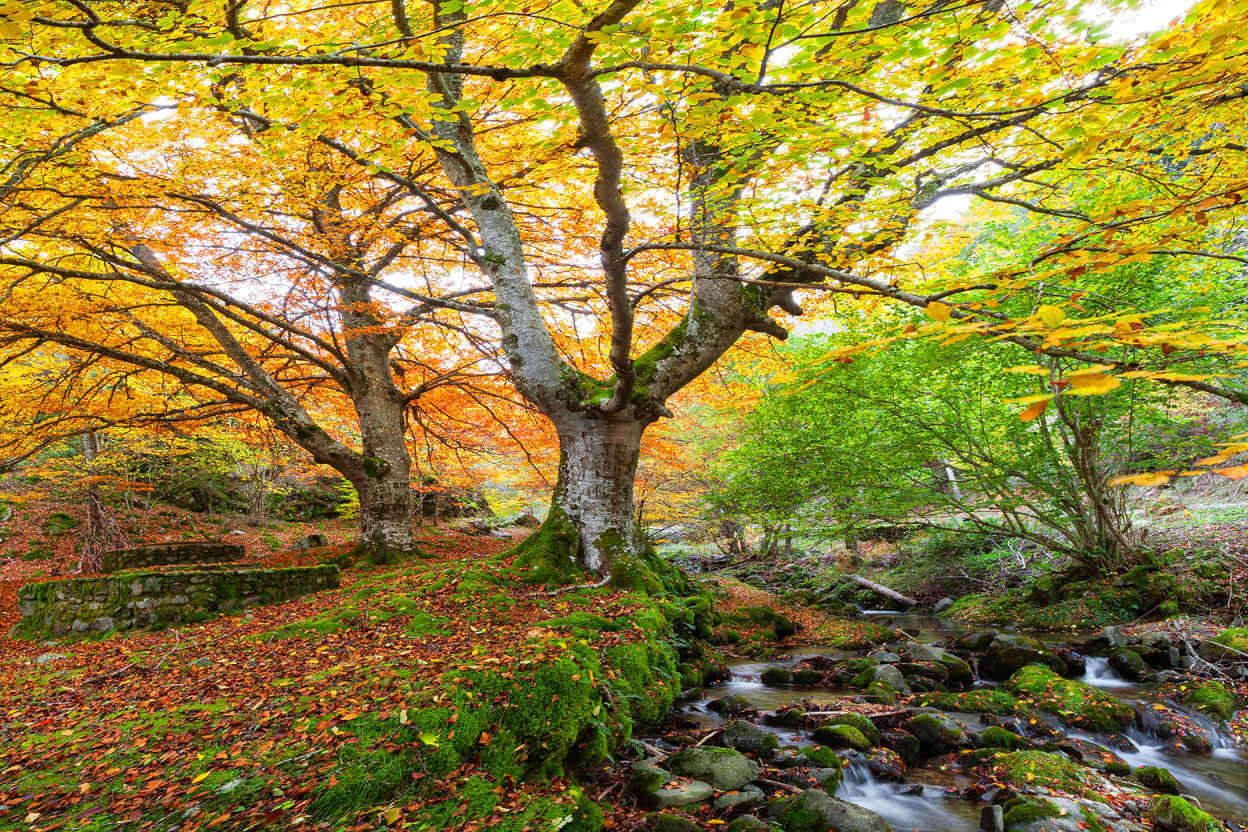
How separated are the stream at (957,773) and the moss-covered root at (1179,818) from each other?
2.07 feet

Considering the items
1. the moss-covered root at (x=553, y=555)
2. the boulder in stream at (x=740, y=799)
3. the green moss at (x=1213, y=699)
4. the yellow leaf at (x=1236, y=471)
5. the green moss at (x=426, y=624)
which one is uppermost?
the yellow leaf at (x=1236, y=471)

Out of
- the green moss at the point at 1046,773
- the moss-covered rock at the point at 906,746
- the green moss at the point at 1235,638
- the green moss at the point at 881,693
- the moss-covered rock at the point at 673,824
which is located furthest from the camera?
the green moss at the point at 1235,638

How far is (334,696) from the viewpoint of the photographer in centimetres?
331

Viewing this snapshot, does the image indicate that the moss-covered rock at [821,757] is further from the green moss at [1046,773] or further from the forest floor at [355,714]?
the green moss at [1046,773]

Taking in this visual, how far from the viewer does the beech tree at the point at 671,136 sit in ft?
7.97

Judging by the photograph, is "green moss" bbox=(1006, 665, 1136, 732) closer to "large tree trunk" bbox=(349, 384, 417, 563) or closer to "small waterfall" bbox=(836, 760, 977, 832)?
"small waterfall" bbox=(836, 760, 977, 832)

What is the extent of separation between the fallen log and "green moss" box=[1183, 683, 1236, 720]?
5.77m

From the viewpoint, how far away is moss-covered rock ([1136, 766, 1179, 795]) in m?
3.86

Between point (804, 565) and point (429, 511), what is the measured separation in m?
11.9

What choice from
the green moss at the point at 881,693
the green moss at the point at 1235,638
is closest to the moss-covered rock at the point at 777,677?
the green moss at the point at 881,693

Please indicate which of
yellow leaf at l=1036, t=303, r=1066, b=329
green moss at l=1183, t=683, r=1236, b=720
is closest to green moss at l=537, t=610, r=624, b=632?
yellow leaf at l=1036, t=303, r=1066, b=329

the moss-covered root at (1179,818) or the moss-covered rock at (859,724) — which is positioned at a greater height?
the moss-covered rock at (859,724)

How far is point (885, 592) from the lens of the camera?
11.2 m

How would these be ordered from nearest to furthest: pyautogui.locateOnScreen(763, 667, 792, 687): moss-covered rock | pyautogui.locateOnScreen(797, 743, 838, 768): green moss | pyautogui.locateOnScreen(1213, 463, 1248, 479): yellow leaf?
1. pyautogui.locateOnScreen(1213, 463, 1248, 479): yellow leaf
2. pyautogui.locateOnScreen(797, 743, 838, 768): green moss
3. pyautogui.locateOnScreen(763, 667, 792, 687): moss-covered rock
